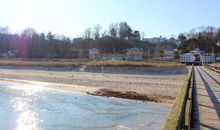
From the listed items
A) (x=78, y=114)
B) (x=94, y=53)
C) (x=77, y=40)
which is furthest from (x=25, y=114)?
(x=77, y=40)

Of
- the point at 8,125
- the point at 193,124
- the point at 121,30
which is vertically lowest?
the point at 8,125

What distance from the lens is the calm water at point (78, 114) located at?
17.8m

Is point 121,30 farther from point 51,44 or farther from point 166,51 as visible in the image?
point 51,44

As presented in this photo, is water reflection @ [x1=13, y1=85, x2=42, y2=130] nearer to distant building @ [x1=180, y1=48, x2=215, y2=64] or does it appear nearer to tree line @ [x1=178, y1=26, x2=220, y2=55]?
distant building @ [x1=180, y1=48, x2=215, y2=64]

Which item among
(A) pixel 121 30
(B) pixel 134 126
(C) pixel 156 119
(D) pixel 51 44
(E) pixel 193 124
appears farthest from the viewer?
(A) pixel 121 30

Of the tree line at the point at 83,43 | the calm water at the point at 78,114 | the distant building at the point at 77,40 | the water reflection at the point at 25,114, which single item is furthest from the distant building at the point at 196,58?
the calm water at the point at 78,114

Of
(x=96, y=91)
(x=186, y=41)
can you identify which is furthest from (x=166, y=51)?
(x=96, y=91)

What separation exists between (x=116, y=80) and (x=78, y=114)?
23.7 metres

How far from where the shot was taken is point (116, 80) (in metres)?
45.0

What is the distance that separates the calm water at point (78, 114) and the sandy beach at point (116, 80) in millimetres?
3585

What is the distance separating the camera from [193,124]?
11031mm

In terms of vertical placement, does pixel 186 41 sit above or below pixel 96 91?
above

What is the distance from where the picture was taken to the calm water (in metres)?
17.8

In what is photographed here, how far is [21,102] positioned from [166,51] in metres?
112
